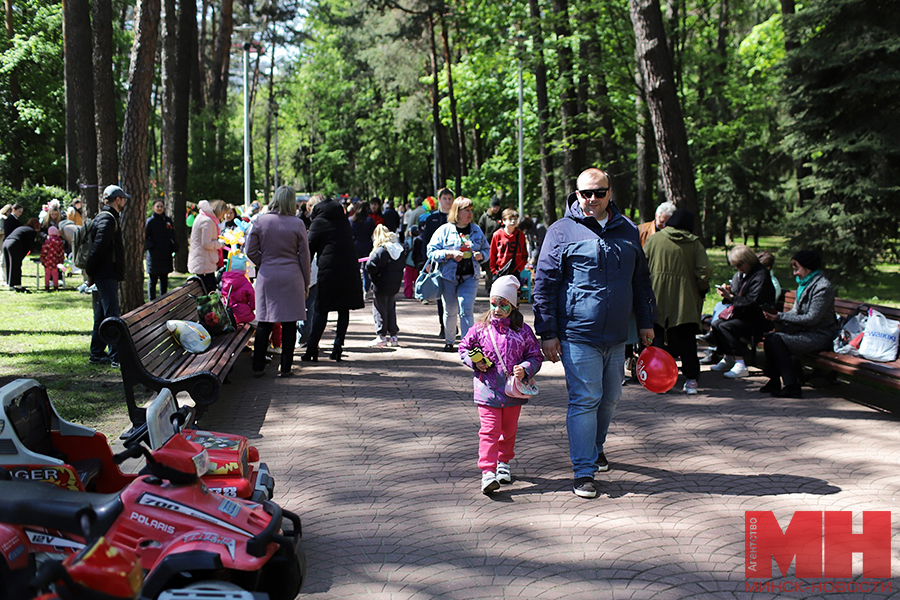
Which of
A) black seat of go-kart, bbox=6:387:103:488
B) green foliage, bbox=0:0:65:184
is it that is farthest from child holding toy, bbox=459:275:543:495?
green foliage, bbox=0:0:65:184

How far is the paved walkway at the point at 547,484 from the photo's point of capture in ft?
14.0

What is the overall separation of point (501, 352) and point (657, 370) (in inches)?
54.4

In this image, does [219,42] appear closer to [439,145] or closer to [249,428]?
[439,145]

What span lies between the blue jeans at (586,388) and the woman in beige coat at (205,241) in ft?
29.3

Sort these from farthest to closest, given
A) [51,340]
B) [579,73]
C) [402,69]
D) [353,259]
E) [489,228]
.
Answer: [402,69] < [579,73] < [489,228] < [51,340] < [353,259]

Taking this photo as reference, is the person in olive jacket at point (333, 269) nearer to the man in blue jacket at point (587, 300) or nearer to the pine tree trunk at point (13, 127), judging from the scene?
the man in blue jacket at point (587, 300)

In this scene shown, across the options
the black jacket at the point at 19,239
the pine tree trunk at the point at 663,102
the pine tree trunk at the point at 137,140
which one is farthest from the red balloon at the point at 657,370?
the black jacket at the point at 19,239

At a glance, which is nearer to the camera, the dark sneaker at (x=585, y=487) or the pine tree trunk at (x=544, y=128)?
the dark sneaker at (x=585, y=487)

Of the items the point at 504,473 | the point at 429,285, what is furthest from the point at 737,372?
the point at 504,473

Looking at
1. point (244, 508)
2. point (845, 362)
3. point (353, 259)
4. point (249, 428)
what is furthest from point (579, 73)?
point (244, 508)

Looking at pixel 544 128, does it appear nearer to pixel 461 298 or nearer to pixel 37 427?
pixel 461 298

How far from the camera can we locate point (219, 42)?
33.2m

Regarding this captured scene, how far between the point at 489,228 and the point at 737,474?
34.5ft

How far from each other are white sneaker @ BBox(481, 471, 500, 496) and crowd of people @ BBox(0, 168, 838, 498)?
0.01 meters
